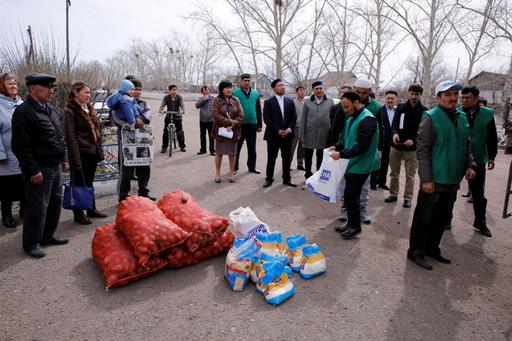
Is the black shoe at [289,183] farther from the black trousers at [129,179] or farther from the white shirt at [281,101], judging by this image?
the black trousers at [129,179]

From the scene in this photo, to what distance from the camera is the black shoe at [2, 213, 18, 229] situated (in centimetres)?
423

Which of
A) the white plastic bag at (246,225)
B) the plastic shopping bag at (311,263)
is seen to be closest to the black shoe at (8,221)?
the white plastic bag at (246,225)

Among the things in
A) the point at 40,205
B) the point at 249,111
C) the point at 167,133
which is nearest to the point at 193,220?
the point at 40,205

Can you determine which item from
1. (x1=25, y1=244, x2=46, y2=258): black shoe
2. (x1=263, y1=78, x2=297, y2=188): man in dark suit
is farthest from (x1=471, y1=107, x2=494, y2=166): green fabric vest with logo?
(x1=25, y1=244, x2=46, y2=258): black shoe

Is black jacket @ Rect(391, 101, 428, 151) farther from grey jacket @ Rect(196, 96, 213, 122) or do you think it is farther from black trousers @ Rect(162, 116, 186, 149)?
black trousers @ Rect(162, 116, 186, 149)

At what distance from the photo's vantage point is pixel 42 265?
3.35 meters

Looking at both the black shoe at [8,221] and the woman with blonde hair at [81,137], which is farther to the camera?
the black shoe at [8,221]

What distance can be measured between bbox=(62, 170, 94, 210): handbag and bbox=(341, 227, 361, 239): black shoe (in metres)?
3.28

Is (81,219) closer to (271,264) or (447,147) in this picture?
(271,264)

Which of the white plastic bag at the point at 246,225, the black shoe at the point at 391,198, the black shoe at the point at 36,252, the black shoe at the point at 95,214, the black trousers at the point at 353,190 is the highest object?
the black trousers at the point at 353,190

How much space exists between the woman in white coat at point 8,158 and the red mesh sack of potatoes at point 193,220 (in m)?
2.02

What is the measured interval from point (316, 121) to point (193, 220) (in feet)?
12.6

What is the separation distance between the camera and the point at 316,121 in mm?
6410

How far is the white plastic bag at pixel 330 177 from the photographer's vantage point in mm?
3961
